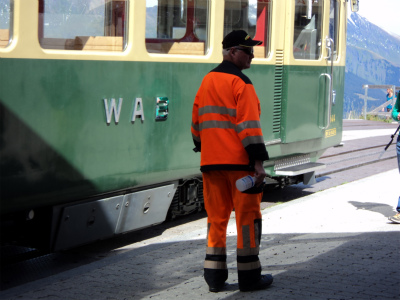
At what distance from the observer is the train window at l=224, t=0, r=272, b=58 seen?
25.3ft

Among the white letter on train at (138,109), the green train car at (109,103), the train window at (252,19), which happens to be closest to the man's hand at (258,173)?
the green train car at (109,103)

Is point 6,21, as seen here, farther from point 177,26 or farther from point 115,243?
point 115,243

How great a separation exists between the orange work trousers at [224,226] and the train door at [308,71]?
3647 millimetres

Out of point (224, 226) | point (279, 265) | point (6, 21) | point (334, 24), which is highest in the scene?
point (334, 24)

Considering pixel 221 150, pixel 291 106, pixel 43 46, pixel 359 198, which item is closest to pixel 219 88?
pixel 221 150

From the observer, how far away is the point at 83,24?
616 centimetres

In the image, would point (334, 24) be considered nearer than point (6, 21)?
No

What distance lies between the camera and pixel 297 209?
28.6 feet

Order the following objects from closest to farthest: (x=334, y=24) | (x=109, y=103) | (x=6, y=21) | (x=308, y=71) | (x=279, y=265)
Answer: (x=6, y=21) → (x=279, y=265) → (x=109, y=103) → (x=308, y=71) → (x=334, y=24)

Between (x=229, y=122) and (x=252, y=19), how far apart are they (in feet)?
11.2

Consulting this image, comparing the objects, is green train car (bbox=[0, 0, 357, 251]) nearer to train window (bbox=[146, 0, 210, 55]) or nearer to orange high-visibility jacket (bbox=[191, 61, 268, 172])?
train window (bbox=[146, 0, 210, 55])

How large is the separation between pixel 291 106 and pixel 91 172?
325cm

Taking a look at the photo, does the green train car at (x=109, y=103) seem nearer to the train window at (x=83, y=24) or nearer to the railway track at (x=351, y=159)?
the train window at (x=83, y=24)

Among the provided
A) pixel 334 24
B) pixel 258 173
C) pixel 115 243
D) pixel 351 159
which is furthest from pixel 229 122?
pixel 351 159
